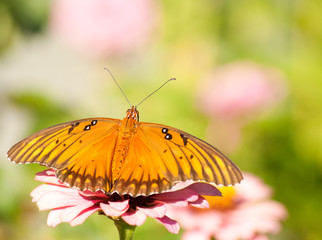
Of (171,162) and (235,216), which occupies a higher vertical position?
(235,216)

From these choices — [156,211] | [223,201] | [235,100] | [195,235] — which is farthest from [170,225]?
[235,100]

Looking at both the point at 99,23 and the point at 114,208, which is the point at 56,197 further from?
the point at 99,23

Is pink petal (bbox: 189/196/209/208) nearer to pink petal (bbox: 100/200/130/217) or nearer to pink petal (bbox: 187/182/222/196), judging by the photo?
pink petal (bbox: 187/182/222/196)

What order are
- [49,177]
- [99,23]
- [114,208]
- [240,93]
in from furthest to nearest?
[99,23]
[240,93]
[49,177]
[114,208]

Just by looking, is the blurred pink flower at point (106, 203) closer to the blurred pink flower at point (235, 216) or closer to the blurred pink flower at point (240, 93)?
the blurred pink flower at point (235, 216)

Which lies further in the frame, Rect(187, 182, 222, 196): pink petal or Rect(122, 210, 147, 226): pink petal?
Rect(187, 182, 222, 196): pink petal

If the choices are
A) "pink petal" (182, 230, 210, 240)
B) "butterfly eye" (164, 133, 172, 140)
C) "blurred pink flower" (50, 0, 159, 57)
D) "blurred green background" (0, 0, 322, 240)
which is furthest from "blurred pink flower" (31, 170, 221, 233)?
"blurred pink flower" (50, 0, 159, 57)

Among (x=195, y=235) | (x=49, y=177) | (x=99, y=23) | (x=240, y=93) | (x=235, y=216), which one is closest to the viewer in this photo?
(x=49, y=177)
